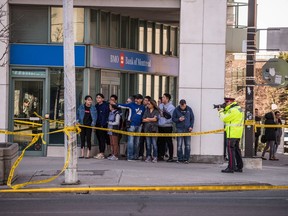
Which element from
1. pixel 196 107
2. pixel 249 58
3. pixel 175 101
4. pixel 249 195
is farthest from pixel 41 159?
pixel 175 101

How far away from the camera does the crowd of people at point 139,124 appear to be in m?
19.3

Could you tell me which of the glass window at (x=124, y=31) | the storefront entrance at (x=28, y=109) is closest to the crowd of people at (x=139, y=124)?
the storefront entrance at (x=28, y=109)

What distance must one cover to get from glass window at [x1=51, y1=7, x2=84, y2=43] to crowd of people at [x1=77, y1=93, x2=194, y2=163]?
1.96 meters

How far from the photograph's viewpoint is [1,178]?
14.4m

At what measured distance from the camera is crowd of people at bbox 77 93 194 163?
19.3 m

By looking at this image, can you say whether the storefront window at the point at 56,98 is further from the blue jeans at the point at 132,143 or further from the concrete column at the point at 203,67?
the concrete column at the point at 203,67

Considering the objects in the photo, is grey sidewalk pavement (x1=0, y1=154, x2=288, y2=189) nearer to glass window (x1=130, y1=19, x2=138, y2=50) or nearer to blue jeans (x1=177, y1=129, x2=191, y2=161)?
blue jeans (x1=177, y1=129, x2=191, y2=161)

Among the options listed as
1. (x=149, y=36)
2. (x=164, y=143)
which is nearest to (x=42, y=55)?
(x=164, y=143)

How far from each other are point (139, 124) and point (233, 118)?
149 inches

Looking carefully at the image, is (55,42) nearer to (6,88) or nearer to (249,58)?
(6,88)

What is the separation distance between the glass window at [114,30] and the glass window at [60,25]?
74.2 inches

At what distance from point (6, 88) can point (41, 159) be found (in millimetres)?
2325

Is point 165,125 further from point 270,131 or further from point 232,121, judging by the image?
point 270,131

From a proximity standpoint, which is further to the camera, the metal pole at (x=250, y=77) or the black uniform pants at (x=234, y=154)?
the metal pole at (x=250, y=77)
